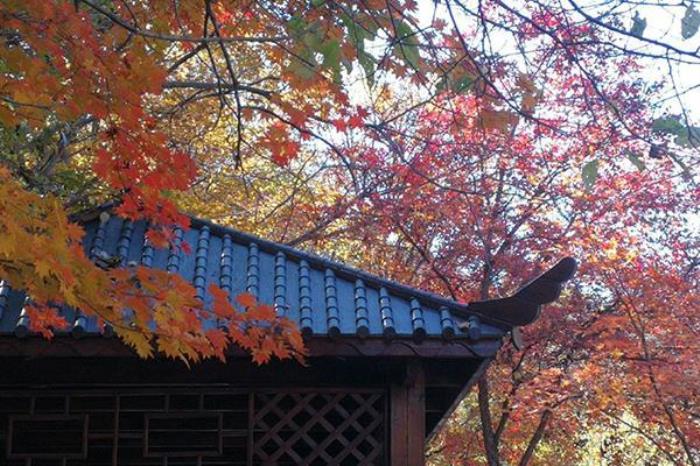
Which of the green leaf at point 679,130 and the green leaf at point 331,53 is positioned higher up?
the green leaf at point 331,53

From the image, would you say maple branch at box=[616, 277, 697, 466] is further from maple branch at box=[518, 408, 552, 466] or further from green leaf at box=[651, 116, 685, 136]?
green leaf at box=[651, 116, 685, 136]

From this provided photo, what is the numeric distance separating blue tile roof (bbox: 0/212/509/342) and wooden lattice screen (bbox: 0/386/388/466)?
25.3 inches

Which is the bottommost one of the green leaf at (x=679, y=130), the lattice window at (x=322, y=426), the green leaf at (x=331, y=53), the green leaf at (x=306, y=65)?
the lattice window at (x=322, y=426)

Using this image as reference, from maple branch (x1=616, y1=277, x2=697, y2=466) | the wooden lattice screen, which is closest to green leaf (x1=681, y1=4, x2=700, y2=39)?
→ the wooden lattice screen

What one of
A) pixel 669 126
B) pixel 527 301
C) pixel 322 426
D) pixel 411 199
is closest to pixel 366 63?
pixel 669 126

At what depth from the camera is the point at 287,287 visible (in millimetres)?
6613

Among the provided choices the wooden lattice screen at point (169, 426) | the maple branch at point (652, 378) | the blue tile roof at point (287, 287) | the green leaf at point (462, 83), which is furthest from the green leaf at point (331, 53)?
the maple branch at point (652, 378)

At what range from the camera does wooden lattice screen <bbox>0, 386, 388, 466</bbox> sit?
249 inches

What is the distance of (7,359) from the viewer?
621cm

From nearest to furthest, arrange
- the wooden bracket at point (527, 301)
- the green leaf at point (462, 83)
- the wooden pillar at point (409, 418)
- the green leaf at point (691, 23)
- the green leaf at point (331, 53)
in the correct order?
1. the green leaf at point (691, 23)
2. the green leaf at point (331, 53)
3. the green leaf at point (462, 83)
4. the wooden bracket at point (527, 301)
5. the wooden pillar at point (409, 418)

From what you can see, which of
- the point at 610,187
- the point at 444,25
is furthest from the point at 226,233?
the point at 610,187

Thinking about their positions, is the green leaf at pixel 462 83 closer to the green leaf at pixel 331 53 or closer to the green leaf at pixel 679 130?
the green leaf at pixel 331 53

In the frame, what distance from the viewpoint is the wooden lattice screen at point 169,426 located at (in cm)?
633

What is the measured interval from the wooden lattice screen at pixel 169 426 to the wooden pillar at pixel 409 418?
0.11 m
